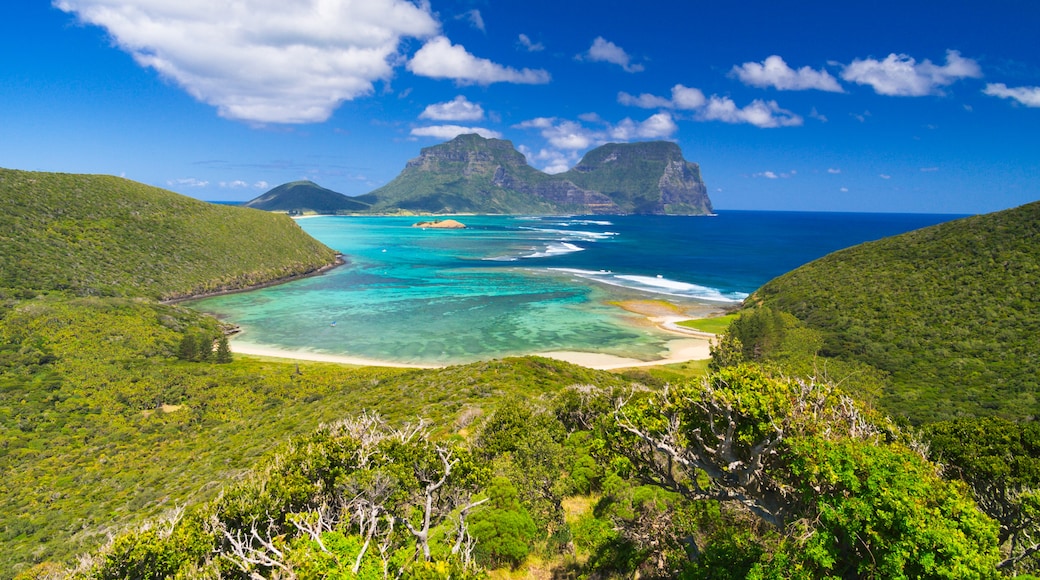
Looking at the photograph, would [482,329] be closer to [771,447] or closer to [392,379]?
[392,379]

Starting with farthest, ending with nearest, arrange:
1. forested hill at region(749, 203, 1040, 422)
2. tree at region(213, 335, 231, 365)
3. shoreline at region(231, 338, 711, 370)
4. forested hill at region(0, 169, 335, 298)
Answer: forested hill at region(0, 169, 335, 298)
shoreline at region(231, 338, 711, 370)
tree at region(213, 335, 231, 365)
forested hill at region(749, 203, 1040, 422)

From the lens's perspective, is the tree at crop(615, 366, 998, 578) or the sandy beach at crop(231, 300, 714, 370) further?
the sandy beach at crop(231, 300, 714, 370)

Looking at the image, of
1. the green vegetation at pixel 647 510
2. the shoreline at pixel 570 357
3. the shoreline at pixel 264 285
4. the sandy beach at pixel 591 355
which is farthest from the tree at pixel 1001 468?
the shoreline at pixel 264 285

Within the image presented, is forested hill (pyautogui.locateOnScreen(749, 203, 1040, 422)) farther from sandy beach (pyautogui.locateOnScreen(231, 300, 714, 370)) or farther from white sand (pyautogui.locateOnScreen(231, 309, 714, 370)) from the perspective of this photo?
white sand (pyautogui.locateOnScreen(231, 309, 714, 370))

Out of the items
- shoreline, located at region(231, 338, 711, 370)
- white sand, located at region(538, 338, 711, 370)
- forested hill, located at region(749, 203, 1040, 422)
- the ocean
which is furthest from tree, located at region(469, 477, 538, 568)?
the ocean

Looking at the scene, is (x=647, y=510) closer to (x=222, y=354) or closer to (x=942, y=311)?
(x=222, y=354)

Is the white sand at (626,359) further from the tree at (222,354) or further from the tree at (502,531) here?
the tree at (502,531)

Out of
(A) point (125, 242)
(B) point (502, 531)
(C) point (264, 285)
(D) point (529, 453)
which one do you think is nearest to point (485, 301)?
(C) point (264, 285)
